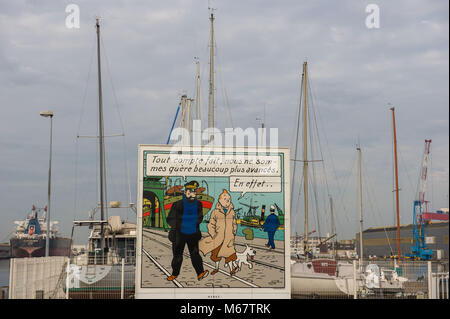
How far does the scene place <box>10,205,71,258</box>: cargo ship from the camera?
11306 cm

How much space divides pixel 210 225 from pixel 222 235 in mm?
598

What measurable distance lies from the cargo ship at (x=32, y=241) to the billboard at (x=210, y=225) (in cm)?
9534

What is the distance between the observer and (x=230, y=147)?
19875 mm

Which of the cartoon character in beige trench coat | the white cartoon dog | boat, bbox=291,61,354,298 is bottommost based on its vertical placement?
boat, bbox=291,61,354,298

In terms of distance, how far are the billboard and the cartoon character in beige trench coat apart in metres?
0.04

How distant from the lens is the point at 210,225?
A: 63.4 feet

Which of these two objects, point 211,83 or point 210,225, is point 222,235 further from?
point 211,83

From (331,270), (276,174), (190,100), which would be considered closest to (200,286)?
(276,174)

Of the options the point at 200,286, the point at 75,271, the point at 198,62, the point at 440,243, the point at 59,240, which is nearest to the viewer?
the point at 200,286

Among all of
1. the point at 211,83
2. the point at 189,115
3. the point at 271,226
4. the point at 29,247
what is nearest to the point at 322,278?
the point at 271,226

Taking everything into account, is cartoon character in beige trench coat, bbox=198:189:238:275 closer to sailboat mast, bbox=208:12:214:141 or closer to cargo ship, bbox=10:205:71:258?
sailboat mast, bbox=208:12:214:141

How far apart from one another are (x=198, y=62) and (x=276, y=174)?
32.7 m

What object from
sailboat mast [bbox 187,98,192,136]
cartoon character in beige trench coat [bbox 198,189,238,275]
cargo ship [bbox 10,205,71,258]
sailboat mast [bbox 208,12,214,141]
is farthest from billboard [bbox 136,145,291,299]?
cargo ship [bbox 10,205,71,258]
